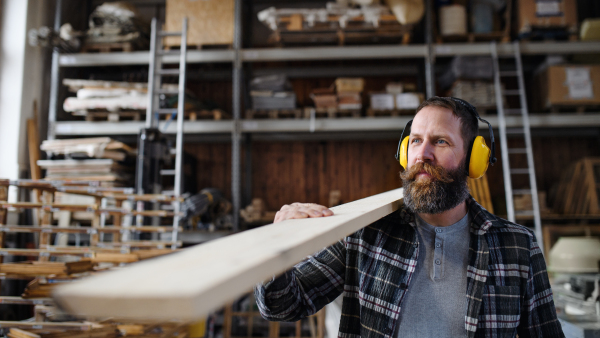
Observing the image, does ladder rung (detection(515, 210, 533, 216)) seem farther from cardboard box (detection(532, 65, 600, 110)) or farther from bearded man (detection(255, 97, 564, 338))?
bearded man (detection(255, 97, 564, 338))

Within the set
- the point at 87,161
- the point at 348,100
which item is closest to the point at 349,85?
the point at 348,100

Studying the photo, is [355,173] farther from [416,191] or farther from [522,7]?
[416,191]

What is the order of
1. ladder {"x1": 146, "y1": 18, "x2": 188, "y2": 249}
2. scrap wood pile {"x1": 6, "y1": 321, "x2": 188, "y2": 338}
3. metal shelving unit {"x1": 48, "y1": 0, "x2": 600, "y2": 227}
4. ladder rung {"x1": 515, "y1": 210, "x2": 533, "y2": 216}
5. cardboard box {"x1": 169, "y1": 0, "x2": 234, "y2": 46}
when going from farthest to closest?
1. cardboard box {"x1": 169, "y1": 0, "x2": 234, "y2": 46}
2. metal shelving unit {"x1": 48, "y1": 0, "x2": 600, "y2": 227}
3. ladder rung {"x1": 515, "y1": 210, "x2": 533, "y2": 216}
4. ladder {"x1": 146, "y1": 18, "x2": 188, "y2": 249}
5. scrap wood pile {"x1": 6, "y1": 321, "x2": 188, "y2": 338}

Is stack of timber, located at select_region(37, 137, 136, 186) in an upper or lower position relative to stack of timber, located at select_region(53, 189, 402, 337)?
upper

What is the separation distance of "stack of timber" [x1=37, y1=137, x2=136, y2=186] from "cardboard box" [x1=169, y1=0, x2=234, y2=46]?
2.04 m

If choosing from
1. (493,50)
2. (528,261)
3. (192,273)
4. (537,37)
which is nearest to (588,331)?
(528,261)

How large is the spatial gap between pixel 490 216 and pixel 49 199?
4366mm

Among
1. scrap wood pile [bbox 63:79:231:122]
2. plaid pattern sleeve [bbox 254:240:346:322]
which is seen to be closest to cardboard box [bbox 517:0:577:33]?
scrap wood pile [bbox 63:79:231:122]

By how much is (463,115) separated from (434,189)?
448 millimetres

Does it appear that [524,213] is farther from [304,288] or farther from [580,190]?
[304,288]

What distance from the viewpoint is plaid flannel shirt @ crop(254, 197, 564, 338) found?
1511 millimetres

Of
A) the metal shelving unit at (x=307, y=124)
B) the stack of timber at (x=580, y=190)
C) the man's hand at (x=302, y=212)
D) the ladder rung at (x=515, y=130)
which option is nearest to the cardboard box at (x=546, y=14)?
the metal shelving unit at (x=307, y=124)

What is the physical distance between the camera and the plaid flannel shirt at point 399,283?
4.96 feet

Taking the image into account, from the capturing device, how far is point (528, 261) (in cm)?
161
